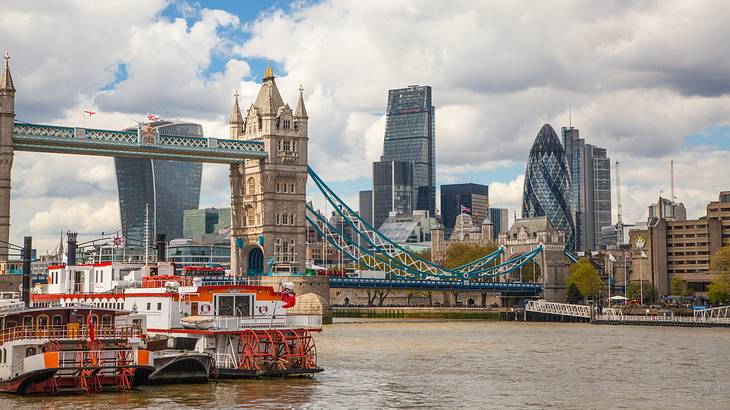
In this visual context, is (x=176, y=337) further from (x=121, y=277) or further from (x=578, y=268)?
(x=578, y=268)

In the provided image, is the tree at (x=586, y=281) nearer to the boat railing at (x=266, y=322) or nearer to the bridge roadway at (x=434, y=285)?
the bridge roadway at (x=434, y=285)

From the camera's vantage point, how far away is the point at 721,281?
128 metres

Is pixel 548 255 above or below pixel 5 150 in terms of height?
below

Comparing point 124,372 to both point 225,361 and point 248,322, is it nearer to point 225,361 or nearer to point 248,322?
point 225,361

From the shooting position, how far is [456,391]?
45.1 metres

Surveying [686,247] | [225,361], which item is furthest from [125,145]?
[686,247]

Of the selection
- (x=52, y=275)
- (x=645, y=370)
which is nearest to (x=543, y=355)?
(x=645, y=370)

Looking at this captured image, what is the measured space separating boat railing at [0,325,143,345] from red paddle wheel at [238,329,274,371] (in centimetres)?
491

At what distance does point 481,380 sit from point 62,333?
61.9ft

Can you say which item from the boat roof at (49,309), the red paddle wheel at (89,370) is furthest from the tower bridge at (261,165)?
the red paddle wheel at (89,370)

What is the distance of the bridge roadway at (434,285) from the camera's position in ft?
413

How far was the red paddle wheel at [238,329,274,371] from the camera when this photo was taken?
4653 centimetres

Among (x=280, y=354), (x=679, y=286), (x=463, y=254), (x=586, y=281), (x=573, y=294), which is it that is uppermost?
(x=463, y=254)

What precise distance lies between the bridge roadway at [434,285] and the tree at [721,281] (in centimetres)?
2555
